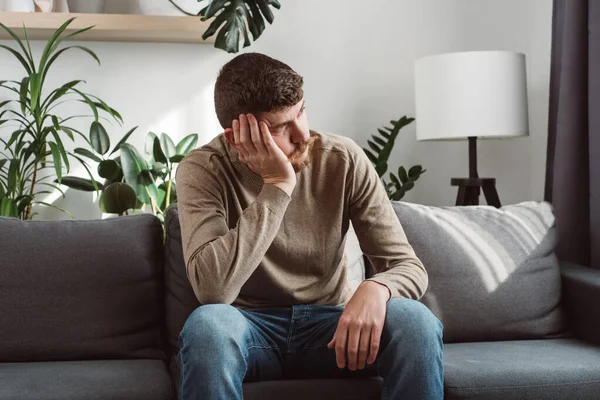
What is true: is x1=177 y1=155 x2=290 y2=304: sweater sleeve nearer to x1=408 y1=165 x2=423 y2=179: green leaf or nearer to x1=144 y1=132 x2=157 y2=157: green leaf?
x1=144 y1=132 x2=157 y2=157: green leaf

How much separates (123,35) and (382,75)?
1036 mm

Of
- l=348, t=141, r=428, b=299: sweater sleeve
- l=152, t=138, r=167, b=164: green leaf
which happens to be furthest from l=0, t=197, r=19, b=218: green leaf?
l=348, t=141, r=428, b=299: sweater sleeve

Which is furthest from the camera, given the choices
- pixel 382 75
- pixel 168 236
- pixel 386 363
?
pixel 382 75

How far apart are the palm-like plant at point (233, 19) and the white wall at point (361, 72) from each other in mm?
323

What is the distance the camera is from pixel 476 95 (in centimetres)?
262

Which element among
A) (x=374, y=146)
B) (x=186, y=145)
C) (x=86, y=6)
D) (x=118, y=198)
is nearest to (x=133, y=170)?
(x=118, y=198)

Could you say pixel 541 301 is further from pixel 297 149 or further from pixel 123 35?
pixel 123 35

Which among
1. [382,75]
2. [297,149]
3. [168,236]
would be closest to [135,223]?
[168,236]

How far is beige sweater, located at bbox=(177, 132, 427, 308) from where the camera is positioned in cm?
171

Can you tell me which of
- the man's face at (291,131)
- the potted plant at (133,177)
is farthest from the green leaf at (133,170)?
the man's face at (291,131)

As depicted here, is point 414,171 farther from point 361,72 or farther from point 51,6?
point 51,6

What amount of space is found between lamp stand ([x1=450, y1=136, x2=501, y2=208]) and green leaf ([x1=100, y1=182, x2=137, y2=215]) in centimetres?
116

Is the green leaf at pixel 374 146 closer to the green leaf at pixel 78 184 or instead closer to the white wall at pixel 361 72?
the white wall at pixel 361 72

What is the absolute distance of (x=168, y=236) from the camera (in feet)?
6.98
